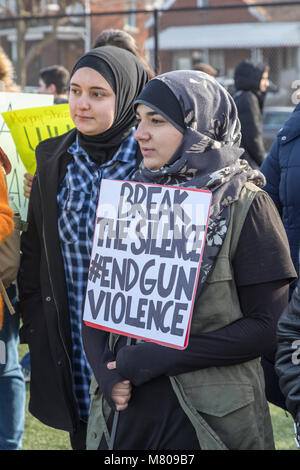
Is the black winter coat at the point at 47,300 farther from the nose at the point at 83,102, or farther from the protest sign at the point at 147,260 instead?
the protest sign at the point at 147,260

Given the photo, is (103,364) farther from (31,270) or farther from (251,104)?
(251,104)

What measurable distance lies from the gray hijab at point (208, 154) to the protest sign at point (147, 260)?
8 cm

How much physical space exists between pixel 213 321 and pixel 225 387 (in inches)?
7.8

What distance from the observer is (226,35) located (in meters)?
30.2

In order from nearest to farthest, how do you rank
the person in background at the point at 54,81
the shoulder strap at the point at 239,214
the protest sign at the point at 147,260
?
the protest sign at the point at 147,260
the shoulder strap at the point at 239,214
the person in background at the point at 54,81

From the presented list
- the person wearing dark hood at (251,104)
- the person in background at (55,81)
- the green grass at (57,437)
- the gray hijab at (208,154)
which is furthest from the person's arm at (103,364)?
the person in background at (55,81)

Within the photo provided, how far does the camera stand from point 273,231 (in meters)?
2.22

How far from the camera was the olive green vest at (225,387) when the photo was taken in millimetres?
2131

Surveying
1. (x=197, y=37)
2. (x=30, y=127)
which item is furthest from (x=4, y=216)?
(x=197, y=37)

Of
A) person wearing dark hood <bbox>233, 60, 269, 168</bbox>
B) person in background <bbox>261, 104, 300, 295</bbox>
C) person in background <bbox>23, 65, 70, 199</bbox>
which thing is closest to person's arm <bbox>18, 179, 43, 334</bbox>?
person in background <bbox>261, 104, 300, 295</bbox>

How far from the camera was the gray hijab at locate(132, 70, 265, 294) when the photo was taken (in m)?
2.18

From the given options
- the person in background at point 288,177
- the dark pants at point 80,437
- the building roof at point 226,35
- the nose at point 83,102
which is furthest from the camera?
the building roof at point 226,35

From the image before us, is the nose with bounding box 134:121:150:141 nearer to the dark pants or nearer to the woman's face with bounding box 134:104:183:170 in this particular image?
the woman's face with bounding box 134:104:183:170
